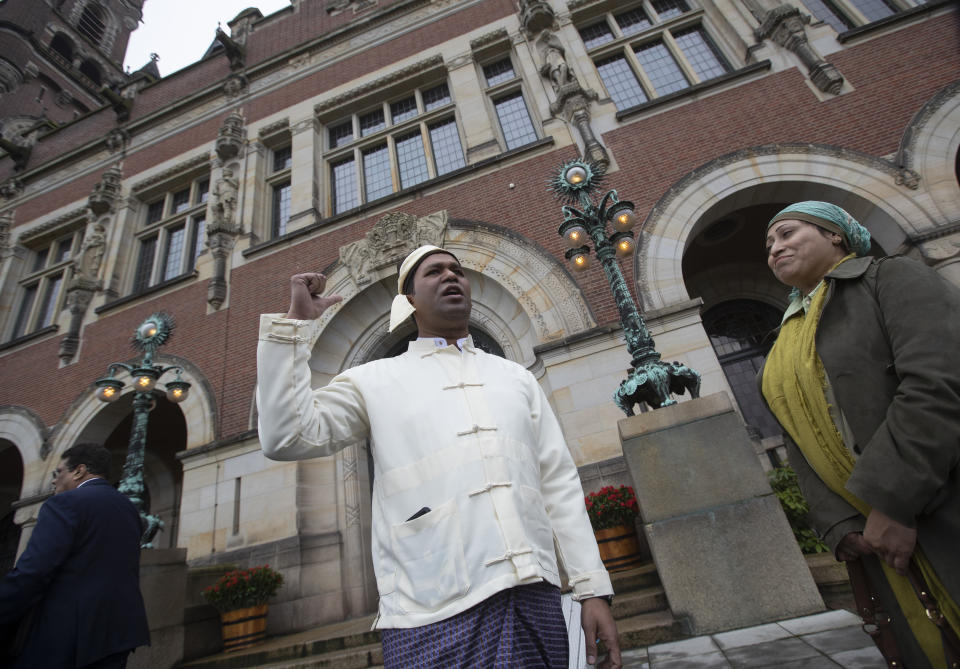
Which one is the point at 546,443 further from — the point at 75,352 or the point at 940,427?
the point at 75,352

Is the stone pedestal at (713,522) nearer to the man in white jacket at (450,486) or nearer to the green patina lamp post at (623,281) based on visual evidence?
the green patina lamp post at (623,281)

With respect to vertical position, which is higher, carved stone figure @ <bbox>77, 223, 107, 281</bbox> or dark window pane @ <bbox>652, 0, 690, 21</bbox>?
dark window pane @ <bbox>652, 0, 690, 21</bbox>

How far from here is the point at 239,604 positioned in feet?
18.4

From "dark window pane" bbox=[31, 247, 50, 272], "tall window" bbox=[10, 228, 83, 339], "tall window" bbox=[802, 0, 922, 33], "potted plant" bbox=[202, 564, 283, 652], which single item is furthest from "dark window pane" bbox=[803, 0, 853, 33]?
"dark window pane" bbox=[31, 247, 50, 272]

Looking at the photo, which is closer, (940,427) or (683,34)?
(940,427)

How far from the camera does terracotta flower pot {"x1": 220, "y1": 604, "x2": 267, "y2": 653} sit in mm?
5578

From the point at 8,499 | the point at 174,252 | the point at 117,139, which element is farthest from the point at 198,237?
the point at 8,499

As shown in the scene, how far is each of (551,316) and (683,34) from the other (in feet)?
26.0

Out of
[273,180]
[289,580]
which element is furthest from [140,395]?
[273,180]

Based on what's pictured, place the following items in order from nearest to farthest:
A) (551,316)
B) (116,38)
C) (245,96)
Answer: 1. (551,316)
2. (245,96)
3. (116,38)

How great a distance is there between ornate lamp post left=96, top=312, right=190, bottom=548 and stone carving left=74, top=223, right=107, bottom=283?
5881 mm

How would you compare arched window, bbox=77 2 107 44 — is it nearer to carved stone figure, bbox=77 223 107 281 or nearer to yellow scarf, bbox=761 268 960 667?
carved stone figure, bbox=77 223 107 281

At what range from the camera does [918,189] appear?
6.64m

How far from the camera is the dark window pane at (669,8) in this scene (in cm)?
1048
